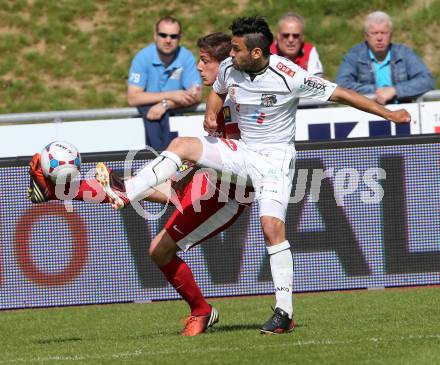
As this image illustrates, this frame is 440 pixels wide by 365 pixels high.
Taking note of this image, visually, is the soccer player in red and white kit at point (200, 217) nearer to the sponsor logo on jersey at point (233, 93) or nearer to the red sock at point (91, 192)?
the red sock at point (91, 192)

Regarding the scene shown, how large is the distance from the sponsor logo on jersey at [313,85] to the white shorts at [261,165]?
51 cm

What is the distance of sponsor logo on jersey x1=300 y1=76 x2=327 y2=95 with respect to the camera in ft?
29.5

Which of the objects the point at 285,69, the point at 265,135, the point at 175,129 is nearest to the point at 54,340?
the point at 265,135

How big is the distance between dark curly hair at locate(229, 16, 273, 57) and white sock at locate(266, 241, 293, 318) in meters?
1.51

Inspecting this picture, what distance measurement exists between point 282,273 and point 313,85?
4.85 feet

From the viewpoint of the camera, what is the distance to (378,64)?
43.7 ft

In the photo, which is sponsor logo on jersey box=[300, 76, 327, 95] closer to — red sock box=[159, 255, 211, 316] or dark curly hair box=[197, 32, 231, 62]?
dark curly hair box=[197, 32, 231, 62]

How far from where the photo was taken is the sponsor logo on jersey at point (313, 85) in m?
8.99

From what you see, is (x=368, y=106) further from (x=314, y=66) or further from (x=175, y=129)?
(x=314, y=66)

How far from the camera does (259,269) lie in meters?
11.8

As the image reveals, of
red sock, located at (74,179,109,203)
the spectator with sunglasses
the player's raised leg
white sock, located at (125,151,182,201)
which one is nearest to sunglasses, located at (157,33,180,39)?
the spectator with sunglasses

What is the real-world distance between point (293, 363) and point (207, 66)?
3.01m

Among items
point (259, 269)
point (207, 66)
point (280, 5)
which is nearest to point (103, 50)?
point (280, 5)

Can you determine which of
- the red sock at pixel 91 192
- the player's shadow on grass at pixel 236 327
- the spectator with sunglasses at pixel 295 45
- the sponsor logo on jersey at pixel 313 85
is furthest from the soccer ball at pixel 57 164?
the spectator with sunglasses at pixel 295 45
